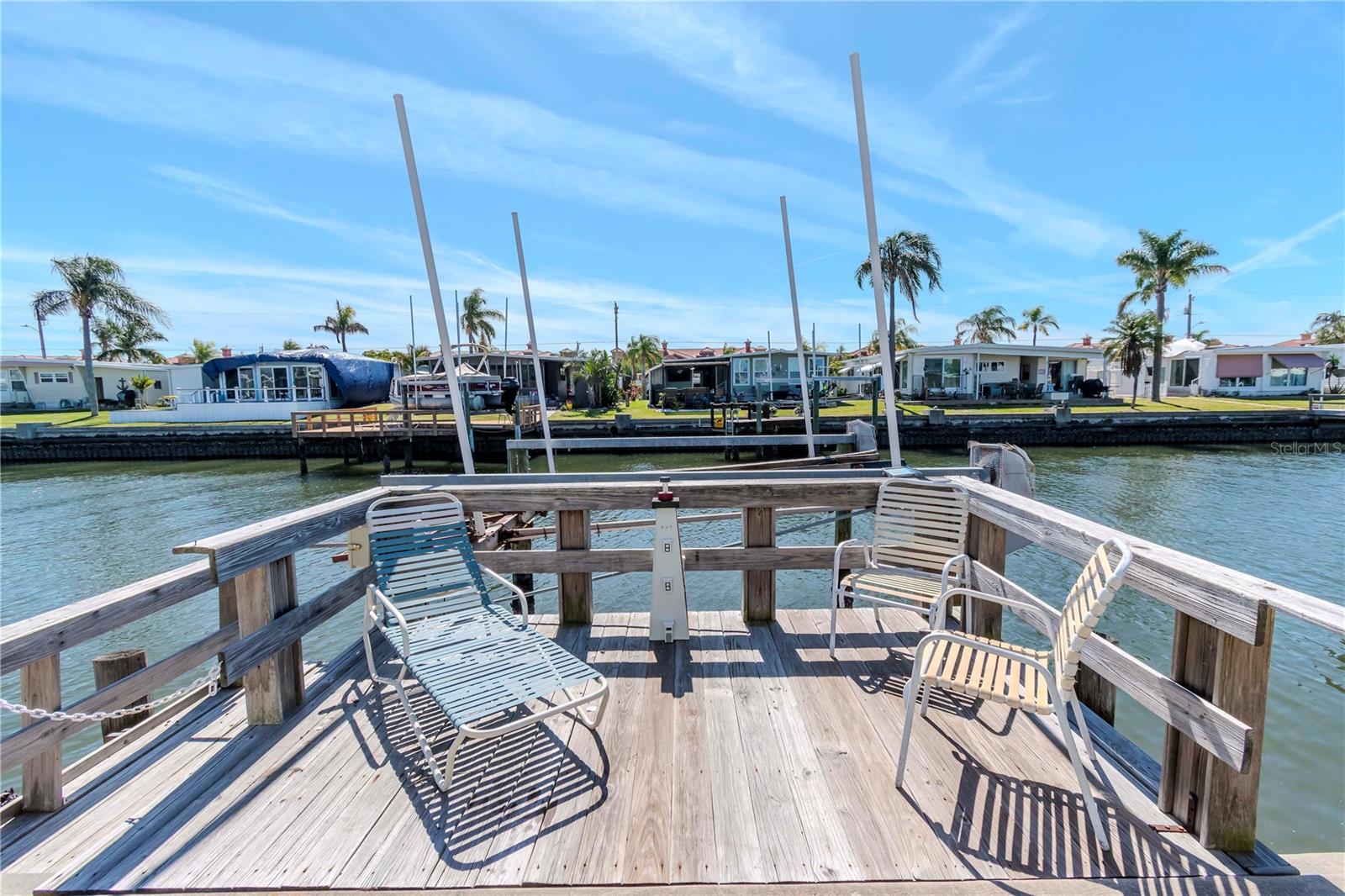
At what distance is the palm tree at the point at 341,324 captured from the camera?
55312mm

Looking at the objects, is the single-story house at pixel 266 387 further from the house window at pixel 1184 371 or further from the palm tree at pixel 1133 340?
the house window at pixel 1184 371

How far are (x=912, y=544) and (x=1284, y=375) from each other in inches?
1914

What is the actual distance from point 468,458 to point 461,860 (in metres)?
3.34

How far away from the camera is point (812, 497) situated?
11.1 feet

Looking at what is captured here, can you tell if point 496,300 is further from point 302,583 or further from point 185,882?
point 185,882

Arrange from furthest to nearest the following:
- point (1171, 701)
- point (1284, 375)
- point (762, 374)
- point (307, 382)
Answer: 1. point (1284, 375)
2. point (762, 374)
3. point (307, 382)
4. point (1171, 701)

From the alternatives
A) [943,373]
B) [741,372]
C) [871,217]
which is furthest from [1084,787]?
[943,373]

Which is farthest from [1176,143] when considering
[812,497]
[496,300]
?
[496,300]

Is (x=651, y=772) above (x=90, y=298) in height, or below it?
below

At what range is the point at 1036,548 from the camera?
383 inches

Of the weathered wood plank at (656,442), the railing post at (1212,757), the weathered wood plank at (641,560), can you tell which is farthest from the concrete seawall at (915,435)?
the railing post at (1212,757)

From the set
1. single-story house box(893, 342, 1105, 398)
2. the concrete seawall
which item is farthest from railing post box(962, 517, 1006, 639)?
single-story house box(893, 342, 1105, 398)

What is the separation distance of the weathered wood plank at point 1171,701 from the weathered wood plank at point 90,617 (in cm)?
313

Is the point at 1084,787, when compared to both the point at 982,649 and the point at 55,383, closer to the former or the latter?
the point at 982,649
